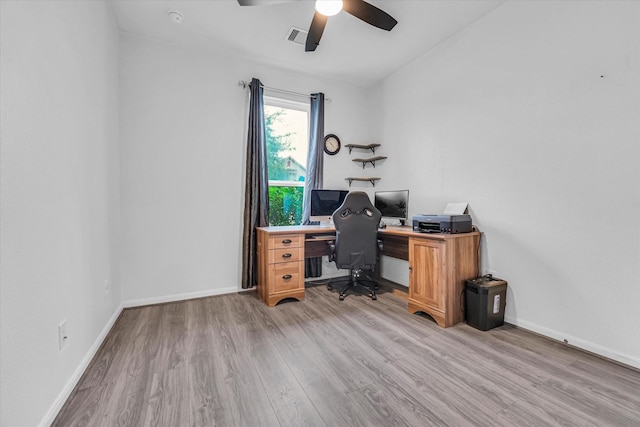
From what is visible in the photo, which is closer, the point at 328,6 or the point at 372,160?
the point at 328,6

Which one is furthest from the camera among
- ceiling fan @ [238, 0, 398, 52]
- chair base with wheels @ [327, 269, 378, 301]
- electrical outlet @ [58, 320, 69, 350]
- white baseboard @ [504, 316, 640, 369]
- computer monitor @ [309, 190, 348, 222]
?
computer monitor @ [309, 190, 348, 222]

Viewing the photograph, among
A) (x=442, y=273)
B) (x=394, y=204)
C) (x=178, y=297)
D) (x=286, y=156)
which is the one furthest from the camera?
(x=286, y=156)

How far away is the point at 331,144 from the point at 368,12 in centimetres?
188

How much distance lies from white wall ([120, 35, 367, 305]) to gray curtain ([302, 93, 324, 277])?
644 mm

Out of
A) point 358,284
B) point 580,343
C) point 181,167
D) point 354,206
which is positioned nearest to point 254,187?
point 181,167

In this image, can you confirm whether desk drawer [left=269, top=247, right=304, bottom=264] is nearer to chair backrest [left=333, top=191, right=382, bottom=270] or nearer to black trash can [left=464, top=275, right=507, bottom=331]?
chair backrest [left=333, top=191, right=382, bottom=270]

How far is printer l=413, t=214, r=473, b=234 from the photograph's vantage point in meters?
2.44

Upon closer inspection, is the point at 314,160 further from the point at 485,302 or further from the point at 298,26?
the point at 485,302

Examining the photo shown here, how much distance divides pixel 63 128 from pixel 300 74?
2.80 m

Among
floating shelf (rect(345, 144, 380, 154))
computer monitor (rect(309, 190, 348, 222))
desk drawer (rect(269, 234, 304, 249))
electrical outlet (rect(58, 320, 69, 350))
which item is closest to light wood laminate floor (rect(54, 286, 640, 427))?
electrical outlet (rect(58, 320, 69, 350))

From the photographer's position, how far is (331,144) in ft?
12.6

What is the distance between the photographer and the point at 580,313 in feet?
6.48

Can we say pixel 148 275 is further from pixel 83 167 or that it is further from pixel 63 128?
pixel 63 128

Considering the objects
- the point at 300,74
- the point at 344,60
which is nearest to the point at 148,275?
the point at 300,74
